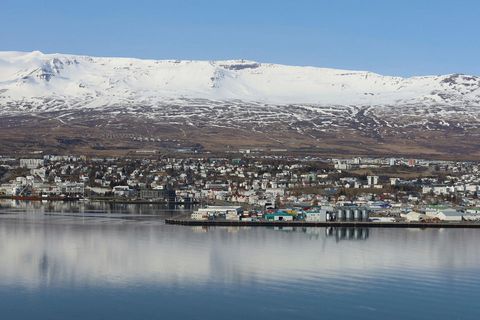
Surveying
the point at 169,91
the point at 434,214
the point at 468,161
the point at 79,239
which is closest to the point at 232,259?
the point at 79,239

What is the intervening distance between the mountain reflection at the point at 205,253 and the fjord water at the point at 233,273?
0.02m

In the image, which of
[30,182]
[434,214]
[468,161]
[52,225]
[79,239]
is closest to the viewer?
[79,239]

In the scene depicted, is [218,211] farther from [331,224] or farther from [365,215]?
[365,215]

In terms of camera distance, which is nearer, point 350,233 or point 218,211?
point 350,233

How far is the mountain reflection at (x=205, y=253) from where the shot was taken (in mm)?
11523

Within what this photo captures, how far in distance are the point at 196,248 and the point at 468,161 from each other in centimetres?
2743

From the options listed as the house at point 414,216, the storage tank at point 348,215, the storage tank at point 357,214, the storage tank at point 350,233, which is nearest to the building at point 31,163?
the storage tank at point 348,215

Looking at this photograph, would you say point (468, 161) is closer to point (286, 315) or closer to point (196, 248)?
point (196, 248)

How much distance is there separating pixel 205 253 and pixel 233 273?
1.90 metres

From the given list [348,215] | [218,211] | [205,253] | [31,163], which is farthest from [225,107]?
[205,253]

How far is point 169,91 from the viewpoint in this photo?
66.2 meters

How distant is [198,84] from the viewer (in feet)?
230

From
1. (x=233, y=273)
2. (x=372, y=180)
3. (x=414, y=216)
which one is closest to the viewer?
(x=233, y=273)

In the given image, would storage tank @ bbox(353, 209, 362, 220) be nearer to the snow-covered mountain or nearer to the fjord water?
the fjord water
